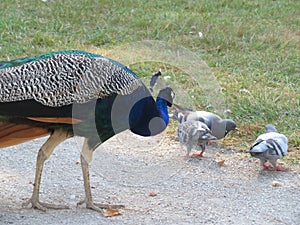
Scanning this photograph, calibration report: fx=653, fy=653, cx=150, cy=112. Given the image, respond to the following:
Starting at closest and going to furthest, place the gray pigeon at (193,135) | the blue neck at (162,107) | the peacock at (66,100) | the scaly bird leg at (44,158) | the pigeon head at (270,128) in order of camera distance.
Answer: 1. the peacock at (66,100)
2. the scaly bird leg at (44,158)
3. the blue neck at (162,107)
4. the gray pigeon at (193,135)
5. the pigeon head at (270,128)

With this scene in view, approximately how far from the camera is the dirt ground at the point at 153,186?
4.11 m

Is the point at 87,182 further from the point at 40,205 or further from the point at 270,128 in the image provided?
the point at 270,128

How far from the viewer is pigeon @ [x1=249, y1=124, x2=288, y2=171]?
→ 485 centimetres

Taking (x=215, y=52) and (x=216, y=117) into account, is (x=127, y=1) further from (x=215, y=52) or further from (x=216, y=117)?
(x=216, y=117)

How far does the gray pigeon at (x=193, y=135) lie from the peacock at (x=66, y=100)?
103 cm

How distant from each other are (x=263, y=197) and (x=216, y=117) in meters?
1.12

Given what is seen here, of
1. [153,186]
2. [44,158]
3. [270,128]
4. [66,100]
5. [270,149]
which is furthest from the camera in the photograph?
[270,128]

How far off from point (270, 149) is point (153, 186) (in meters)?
0.92

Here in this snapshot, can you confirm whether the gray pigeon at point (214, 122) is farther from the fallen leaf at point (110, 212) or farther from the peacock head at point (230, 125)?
the fallen leaf at point (110, 212)

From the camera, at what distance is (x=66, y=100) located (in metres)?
3.92

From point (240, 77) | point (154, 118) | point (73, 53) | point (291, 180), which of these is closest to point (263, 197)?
point (291, 180)

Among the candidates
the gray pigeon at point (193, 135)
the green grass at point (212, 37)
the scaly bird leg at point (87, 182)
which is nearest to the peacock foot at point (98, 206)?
the scaly bird leg at point (87, 182)

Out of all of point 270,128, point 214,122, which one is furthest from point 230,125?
point 270,128

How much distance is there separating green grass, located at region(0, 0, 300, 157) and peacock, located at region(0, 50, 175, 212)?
172 cm
